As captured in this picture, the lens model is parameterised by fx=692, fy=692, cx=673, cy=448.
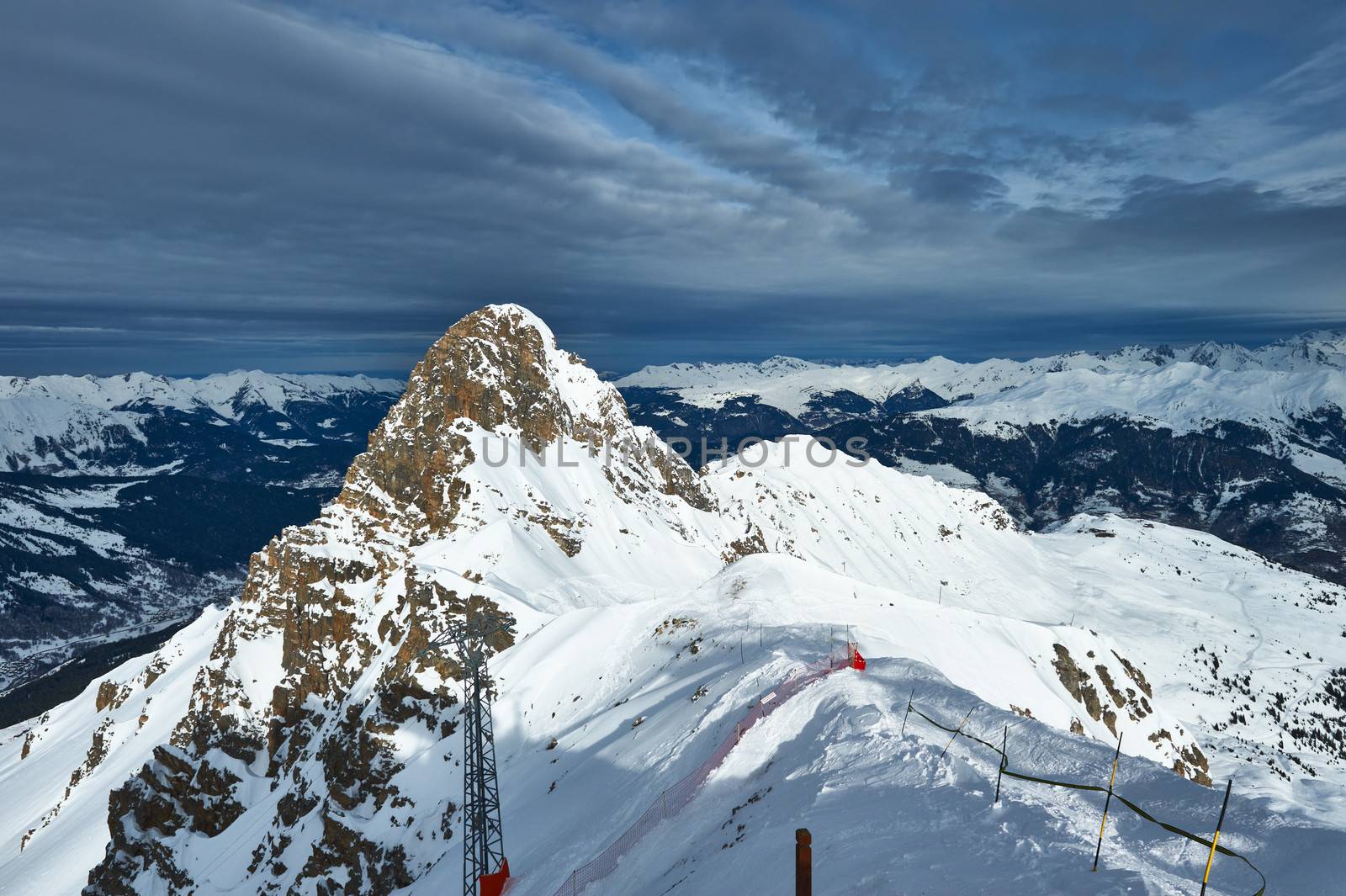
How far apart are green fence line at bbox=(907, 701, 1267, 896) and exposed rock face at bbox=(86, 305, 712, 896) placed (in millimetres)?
33477

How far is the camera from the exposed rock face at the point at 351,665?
57.0 meters

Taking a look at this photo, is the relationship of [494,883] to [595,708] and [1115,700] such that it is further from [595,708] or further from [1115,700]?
[1115,700]

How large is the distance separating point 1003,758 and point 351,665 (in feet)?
242

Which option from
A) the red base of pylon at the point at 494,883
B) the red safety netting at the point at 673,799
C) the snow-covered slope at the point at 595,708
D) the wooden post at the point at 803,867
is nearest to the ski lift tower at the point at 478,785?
the red base of pylon at the point at 494,883

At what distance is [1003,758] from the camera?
65.8 ft

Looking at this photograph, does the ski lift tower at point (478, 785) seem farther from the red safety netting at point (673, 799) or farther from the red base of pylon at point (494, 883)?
the red safety netting at point (673, 799)

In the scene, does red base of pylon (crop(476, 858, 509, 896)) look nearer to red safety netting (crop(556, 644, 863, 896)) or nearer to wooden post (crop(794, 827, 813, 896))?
red safety netting (crop(556, 644, 863, 896))

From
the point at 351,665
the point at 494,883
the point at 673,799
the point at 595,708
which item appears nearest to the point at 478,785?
the point at 494,883

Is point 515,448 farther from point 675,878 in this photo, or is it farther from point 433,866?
point 675,878

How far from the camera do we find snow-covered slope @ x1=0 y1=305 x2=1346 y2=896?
17484 millimetres

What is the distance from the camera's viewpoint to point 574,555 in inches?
3846

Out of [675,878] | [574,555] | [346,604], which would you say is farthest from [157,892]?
[675,878]

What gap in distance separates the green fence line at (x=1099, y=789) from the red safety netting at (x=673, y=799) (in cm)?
540

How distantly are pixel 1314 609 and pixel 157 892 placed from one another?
25297 centimetres
